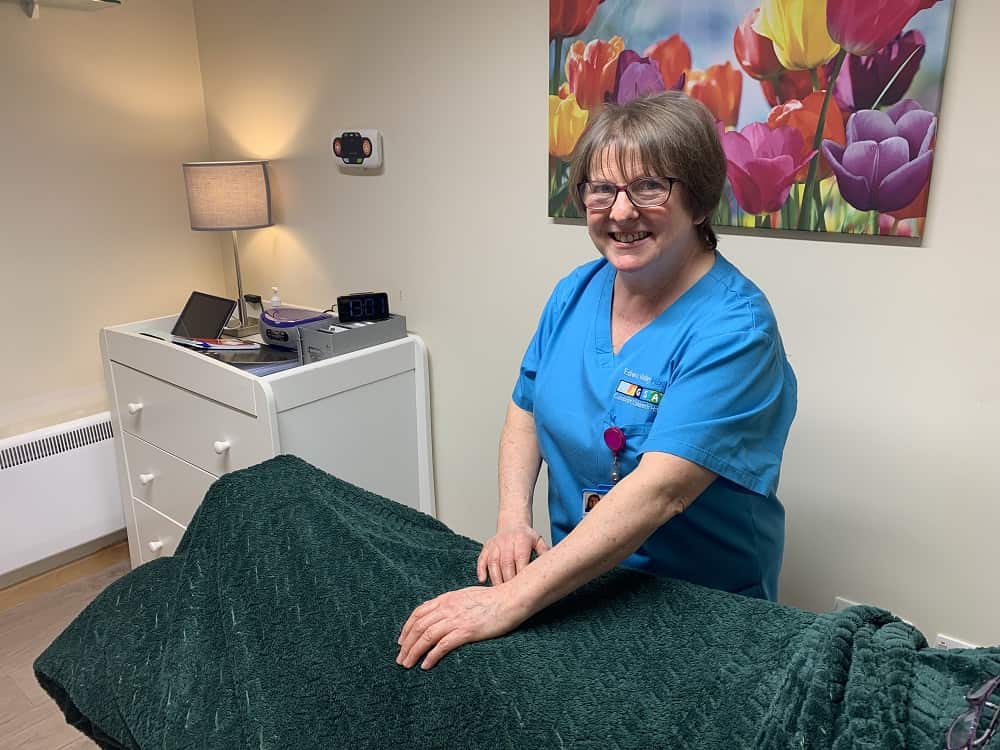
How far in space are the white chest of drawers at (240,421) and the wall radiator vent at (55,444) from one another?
0.07 meters

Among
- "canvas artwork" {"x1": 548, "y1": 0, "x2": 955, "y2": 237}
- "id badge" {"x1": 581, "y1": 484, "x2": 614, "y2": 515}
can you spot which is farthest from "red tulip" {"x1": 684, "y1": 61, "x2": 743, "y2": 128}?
"id badge" {"x1": 581, "y1": 484, "x2": 614, "y2": 515}

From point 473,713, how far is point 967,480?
102 cm

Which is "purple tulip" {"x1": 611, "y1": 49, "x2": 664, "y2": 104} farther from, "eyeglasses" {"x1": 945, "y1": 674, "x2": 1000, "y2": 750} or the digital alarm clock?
"eyeglasses" {"x1": 945, "y1": 674, "x2": 1000, "y2": 750}

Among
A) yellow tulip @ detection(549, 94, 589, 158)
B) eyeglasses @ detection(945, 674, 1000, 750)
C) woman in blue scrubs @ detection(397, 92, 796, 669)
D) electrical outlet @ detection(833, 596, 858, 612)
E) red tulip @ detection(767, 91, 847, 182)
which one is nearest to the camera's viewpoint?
eyeglasses @ detection(945, 674, 1000, 750)

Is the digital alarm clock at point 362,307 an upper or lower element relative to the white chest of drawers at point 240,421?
upper

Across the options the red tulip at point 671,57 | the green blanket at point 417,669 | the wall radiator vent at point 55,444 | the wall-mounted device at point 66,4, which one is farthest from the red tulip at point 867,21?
the wall radiator vent at point 55,444

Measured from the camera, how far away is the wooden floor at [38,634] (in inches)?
70.9

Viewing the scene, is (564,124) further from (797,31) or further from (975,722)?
(975,722)

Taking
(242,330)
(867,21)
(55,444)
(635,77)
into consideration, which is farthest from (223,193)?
(867,21)

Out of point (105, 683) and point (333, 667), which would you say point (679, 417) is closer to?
point (333, 667)

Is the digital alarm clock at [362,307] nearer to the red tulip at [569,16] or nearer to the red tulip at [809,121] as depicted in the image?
the red tulip at [569,16]

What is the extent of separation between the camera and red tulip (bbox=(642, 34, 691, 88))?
1.48 m

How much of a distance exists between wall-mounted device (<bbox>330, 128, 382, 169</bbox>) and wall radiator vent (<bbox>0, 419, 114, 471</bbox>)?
110 centimetres

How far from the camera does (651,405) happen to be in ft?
3.48
